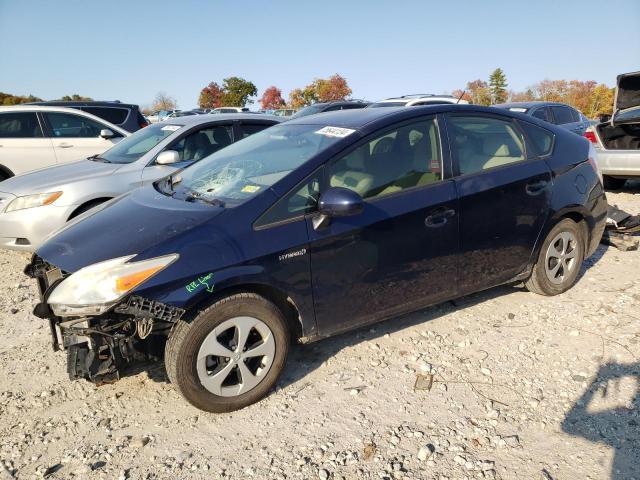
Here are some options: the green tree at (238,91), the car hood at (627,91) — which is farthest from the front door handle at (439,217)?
the green tree at (238,91)

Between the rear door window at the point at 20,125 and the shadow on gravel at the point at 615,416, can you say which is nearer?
the shadow on gravel at the point at 615,416

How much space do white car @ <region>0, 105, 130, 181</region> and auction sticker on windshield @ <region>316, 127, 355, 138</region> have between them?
5.68 meters

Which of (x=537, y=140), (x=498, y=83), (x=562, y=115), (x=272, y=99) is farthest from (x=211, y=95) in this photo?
(x=537, y=140)

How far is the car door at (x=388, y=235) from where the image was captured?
2.95 metres

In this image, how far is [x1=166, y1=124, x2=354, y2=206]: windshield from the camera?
3.05 m

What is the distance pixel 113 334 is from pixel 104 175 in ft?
10.0

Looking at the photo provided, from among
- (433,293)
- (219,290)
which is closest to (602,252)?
(433,293)

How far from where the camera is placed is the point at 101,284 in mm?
2480

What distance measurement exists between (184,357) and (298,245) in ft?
2.88

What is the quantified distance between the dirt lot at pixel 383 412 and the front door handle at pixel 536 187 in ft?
3.28

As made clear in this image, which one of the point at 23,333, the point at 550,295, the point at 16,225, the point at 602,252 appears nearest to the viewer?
the point at 23,333

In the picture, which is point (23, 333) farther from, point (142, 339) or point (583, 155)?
point (583, 155)

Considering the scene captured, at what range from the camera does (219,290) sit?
263cm

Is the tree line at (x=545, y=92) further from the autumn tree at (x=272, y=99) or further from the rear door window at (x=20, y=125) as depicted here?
the rear door window at (x=20, y=125)
